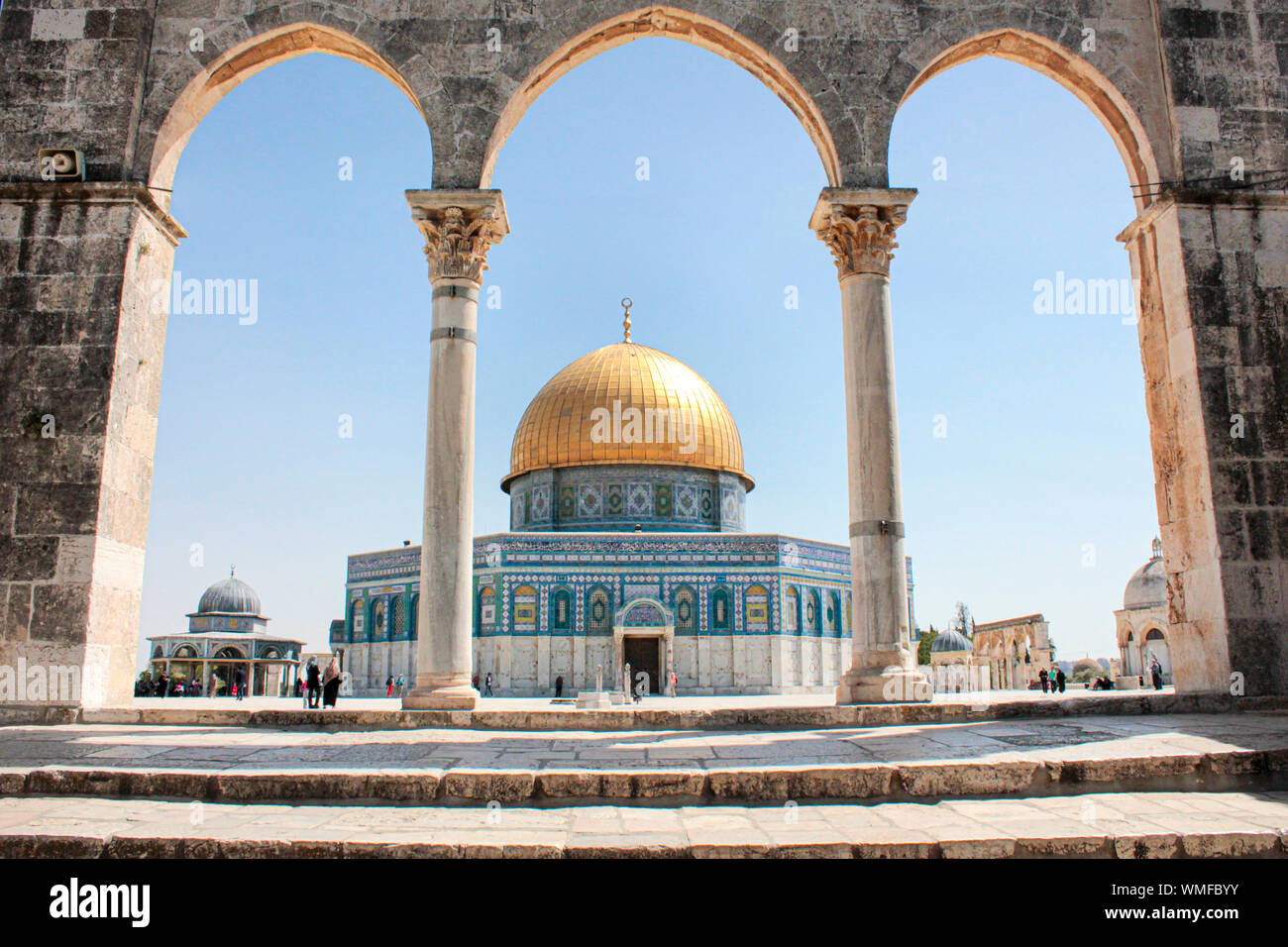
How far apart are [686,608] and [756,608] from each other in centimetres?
217

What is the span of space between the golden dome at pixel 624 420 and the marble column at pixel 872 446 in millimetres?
22019

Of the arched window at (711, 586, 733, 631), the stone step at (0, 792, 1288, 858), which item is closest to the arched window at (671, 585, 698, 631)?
the arched window at (711, 586, 733, 631)

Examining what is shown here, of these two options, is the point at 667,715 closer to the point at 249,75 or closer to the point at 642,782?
the point at 642,782

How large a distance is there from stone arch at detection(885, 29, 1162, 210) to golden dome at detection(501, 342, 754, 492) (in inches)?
871

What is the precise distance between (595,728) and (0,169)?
7101 mm

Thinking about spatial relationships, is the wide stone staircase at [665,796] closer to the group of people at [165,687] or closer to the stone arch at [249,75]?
the stone arch at [249,75]

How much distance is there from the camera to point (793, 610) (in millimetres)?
27906

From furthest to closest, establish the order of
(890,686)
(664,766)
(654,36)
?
(654,36) → (890,686) → (664,766)

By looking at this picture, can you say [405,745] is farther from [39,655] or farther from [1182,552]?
[1182,552]

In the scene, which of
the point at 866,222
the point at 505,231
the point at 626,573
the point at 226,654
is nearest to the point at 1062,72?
the point at 866,222

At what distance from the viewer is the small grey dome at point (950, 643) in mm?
40531

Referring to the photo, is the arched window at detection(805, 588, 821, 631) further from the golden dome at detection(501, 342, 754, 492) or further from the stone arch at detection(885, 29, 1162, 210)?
the stone arch at detection(885, 29, 1162, 210)
